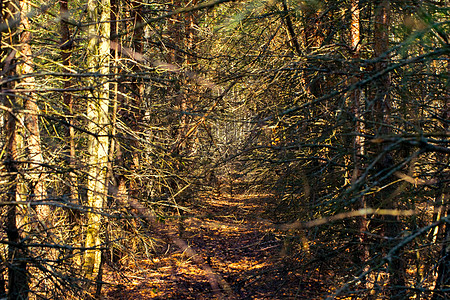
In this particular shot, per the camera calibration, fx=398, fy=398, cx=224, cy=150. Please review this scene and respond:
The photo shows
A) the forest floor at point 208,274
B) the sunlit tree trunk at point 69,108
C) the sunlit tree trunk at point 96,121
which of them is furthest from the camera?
the sunlit tree trunk at point 96,121

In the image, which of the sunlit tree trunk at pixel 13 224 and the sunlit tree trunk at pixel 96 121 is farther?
the sunlit tree trunk at pixel 96 121

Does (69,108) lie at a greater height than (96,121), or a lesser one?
lesser

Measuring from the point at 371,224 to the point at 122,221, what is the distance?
15.1 ft

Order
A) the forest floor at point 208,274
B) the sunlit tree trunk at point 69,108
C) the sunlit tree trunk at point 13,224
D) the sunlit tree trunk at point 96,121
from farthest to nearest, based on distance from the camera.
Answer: the sunlit tree trunk at point 96,121 → the forest floor at point 208,274 → the sunlit tree trunk at point 69,108 → the sunlit tree trunk at point 13,224

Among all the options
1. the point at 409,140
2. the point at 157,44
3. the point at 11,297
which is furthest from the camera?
the point at 157,44

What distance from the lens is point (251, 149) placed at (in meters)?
4.23

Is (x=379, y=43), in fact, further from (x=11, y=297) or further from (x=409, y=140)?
(x=11, y=297)

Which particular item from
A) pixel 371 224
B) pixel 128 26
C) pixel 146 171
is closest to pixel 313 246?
pixel 371 224

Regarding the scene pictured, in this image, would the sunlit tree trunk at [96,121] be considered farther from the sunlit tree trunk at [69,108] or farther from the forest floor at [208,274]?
the forest floor at [208,274]

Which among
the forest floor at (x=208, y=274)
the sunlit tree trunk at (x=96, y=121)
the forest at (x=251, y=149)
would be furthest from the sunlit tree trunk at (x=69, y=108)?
the forest floor at (x=208, y=274)

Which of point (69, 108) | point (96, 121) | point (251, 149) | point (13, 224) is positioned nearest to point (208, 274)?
point (96, 121)

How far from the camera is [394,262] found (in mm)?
4430

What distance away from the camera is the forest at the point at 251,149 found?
10.9 ft

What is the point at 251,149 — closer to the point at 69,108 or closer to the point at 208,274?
the point at 69,108
